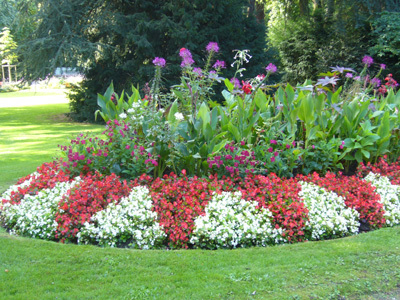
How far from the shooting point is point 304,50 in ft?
62.7

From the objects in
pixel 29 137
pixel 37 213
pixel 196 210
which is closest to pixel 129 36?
pixel 29 137

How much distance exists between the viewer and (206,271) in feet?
→ 10.4

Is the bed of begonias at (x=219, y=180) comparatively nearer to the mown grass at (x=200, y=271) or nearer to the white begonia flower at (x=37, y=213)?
the white begonia flower at (x=37, y=213)

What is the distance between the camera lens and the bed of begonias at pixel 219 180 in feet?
12.7

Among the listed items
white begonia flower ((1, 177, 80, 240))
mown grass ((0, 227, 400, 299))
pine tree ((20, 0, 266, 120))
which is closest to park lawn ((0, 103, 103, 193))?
white begonia flower ((1, 177, 80, 240))

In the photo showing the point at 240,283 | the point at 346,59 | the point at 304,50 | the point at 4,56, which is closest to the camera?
the point at 240,283

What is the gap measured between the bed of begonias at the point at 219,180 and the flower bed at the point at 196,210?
0.01 m

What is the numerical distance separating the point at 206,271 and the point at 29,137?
10.2 meters

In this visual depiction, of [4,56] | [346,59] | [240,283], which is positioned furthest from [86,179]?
[346,59]

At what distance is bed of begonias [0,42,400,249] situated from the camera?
3865mm

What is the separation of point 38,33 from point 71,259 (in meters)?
14.4

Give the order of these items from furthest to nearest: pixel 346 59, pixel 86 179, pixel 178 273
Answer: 1. pixel 346 59
2. pixel 86 179
3. pixel 178 273

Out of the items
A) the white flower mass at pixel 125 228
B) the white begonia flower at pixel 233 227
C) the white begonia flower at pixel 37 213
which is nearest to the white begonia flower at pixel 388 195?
the white begonia flower at pixel 233 227

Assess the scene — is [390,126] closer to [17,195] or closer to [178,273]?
[178,273]
